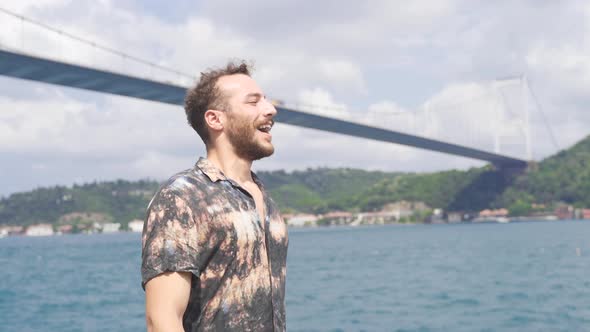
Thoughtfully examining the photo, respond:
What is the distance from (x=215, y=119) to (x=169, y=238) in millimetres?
287

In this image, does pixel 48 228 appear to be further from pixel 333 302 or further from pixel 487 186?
pixel 333 302

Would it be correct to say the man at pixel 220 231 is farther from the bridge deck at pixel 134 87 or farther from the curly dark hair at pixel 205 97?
the bridge deck at pixel 134 87

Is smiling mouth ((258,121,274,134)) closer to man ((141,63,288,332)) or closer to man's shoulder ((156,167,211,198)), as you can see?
man ((141,63,288,332))

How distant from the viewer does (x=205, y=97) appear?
4.91 feet

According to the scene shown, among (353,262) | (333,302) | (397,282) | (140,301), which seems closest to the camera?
(333,302)

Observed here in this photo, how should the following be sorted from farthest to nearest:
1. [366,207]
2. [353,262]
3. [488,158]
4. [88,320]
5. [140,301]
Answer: [366,207] → [488,158] → [353,262] → [140,301] → [88,320]

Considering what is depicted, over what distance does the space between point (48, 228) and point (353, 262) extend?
287 feet

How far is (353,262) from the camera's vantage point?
26531mm

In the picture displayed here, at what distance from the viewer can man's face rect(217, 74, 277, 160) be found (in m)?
1.47

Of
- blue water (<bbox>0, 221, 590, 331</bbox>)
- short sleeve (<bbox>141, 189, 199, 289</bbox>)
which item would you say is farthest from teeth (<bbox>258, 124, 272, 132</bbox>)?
blue water (<bbox>0, 221, 590, 331</bbox>)

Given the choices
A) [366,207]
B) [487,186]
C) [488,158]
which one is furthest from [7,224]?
[488,158]

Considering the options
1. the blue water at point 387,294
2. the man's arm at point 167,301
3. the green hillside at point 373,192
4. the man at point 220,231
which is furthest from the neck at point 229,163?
the green hillside at point 373,192

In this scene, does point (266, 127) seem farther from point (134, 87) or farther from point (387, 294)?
point (134, 87)

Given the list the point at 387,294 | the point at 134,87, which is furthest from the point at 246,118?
the point at 134,87
